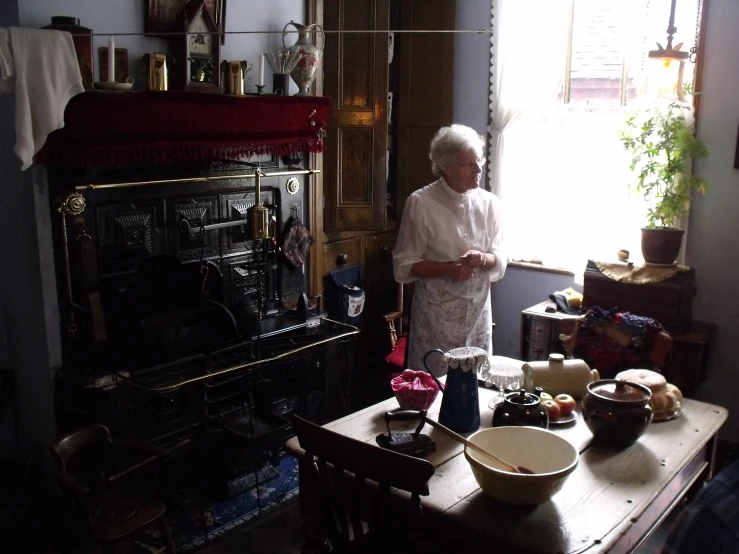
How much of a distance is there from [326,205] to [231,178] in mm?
770

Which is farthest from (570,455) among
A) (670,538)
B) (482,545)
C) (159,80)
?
(159,80)

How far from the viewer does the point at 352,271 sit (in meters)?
4.39

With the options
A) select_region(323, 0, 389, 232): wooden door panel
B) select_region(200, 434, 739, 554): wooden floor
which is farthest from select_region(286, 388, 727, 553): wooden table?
select_region(323, 0, 389, 232): wooden door panel

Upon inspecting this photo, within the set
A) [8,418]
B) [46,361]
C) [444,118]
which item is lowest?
[8,418]

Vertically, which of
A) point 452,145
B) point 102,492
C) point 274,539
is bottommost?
point 274,539

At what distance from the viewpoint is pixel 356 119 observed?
4094 millimetres

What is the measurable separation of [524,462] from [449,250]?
4.72ft

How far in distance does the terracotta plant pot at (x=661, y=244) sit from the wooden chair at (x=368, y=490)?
2408mm

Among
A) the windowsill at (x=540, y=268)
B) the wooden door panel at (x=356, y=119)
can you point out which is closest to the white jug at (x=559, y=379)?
the wooden door panel at (x=356, y=119)

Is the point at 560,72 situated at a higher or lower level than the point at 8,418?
higher

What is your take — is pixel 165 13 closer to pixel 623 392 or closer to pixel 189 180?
pixel 189 180

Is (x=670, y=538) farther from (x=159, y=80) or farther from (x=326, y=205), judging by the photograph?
(x=326, y=205)

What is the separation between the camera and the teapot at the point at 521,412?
2.07 m

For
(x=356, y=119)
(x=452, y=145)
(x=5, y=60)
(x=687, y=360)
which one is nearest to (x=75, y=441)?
(x=5, y=60)
